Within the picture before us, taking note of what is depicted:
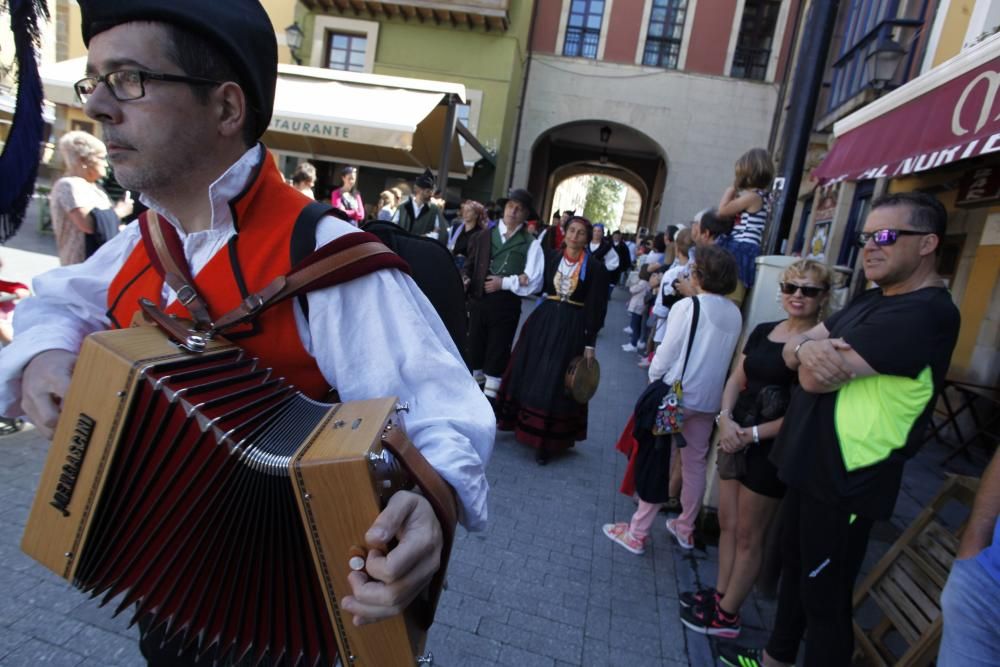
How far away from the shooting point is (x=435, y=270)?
146 centimetres

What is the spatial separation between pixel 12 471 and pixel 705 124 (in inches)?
642

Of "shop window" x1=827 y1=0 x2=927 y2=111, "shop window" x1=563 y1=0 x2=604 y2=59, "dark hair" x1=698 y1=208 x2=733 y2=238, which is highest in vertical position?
"shop window" x1=563 y1=0 x2=604 y2=59

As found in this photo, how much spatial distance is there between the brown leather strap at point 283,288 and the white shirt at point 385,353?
0.15 ft

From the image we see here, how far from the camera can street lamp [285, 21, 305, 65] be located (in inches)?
583

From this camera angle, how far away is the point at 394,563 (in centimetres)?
87

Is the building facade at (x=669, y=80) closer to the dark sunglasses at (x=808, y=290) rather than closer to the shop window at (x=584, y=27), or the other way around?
the shop window at (x=584, y=27)

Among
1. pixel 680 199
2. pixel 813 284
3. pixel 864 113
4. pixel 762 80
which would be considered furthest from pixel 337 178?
pixel 813 284

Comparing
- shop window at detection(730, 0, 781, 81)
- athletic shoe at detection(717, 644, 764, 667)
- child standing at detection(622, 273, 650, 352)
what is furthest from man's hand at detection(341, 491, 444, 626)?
shop window at detection(730, 0, 781, 81)

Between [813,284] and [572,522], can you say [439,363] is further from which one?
[572,522]

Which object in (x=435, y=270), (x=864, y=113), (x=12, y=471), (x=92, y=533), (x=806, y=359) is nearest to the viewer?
(x=92, y=533)

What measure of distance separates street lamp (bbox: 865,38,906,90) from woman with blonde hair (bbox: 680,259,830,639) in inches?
247

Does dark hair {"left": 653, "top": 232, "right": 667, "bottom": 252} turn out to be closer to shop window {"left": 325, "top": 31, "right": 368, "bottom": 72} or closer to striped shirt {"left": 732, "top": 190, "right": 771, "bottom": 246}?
striped shirt {"left": 732, "top": 190, "right": 771, "bottom": 246}

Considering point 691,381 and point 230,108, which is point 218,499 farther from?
point 691,381

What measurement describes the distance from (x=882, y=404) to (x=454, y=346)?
1606 millimetres
